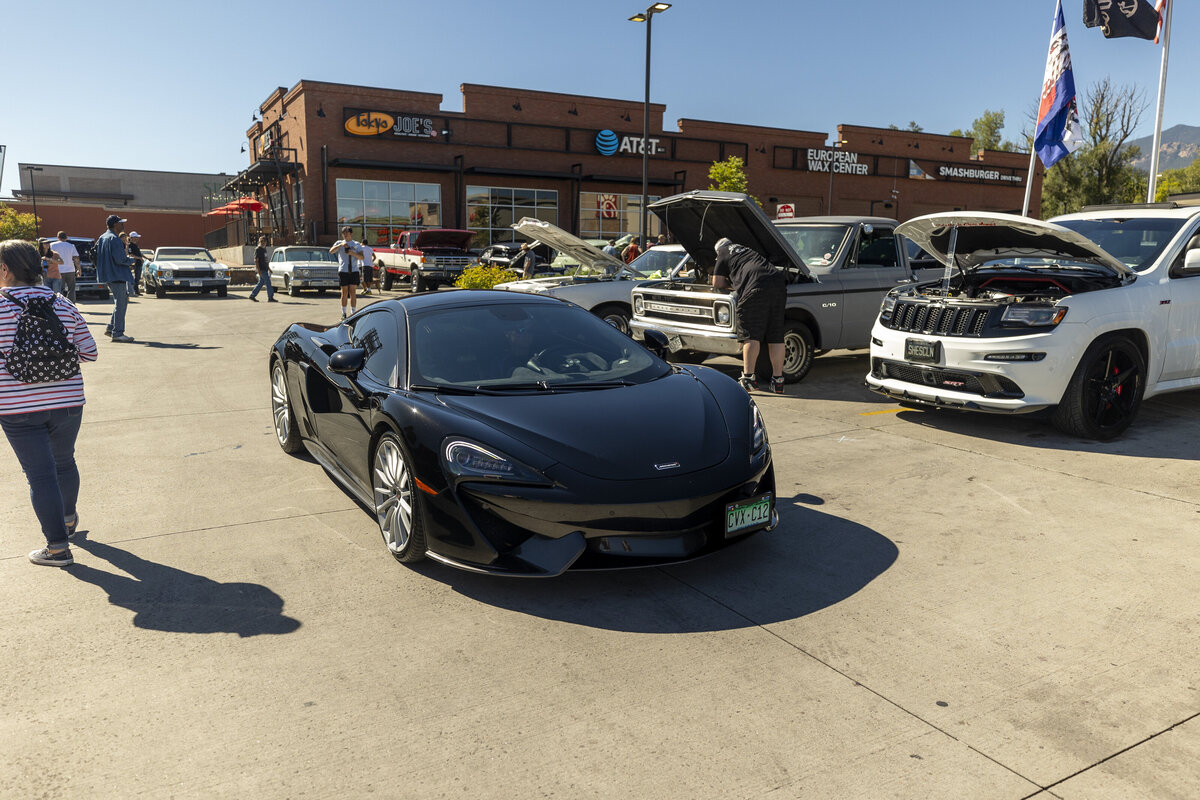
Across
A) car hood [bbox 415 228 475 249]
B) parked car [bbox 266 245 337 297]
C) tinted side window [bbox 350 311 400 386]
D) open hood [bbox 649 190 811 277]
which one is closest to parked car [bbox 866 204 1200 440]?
open hood [bbox 649 190 811 277]

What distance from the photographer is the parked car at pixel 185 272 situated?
24828mm

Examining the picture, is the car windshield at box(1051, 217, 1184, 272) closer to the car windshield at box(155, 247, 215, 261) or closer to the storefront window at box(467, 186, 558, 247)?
the car windshield at box(155, 247, 215, 261)

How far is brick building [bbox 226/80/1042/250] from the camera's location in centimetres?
3550

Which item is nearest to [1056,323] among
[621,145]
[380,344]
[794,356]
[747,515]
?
[794,356]

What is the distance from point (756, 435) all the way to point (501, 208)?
120ft

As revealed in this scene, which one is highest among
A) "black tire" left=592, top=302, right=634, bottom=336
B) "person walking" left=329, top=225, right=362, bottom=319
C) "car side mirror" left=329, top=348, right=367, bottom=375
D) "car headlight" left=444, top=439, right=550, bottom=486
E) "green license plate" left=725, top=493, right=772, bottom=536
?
"person walking" left=329, top=225, right=362, bottom=319

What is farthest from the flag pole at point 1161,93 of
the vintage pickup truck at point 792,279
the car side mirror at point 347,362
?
the car side mirror at point 347,362

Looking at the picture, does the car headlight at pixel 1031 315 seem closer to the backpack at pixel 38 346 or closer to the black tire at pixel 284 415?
the black tire at pixel 284 415

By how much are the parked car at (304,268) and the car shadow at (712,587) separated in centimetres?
2315

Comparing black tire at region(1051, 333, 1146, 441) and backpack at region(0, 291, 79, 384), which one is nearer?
backpack at region(0, 291, 79, 384)

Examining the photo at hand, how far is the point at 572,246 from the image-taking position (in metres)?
12.3

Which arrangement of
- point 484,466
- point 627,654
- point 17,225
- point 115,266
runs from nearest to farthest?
point 627,654
point 484,466
point 115,266
point 17,225

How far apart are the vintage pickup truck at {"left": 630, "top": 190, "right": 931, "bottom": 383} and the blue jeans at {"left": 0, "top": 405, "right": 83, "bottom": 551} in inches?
239

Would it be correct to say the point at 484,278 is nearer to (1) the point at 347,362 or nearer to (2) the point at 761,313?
(2) the point at 761,313
